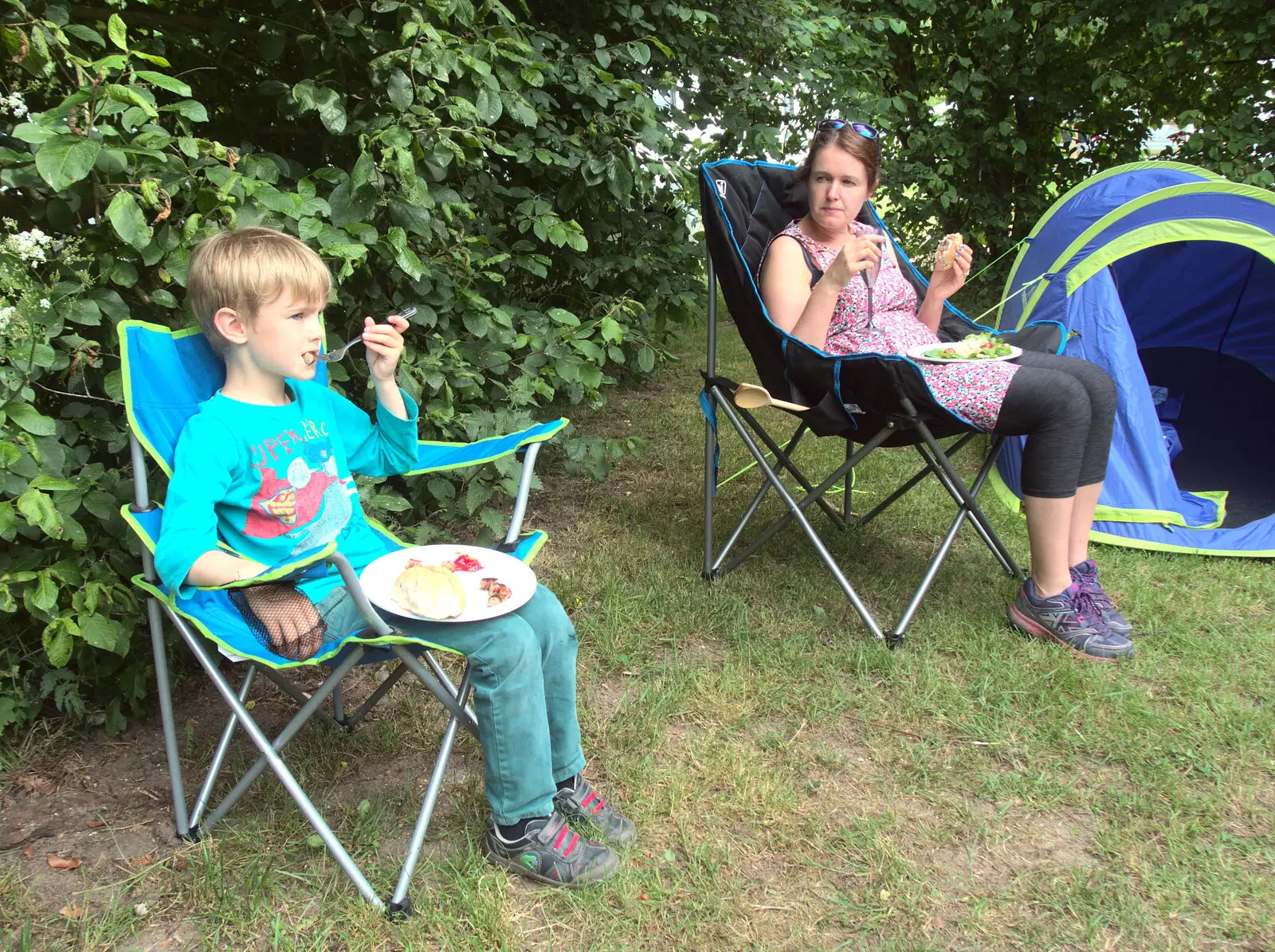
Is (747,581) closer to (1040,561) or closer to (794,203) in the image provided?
(1040,561)

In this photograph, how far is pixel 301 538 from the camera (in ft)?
5.66

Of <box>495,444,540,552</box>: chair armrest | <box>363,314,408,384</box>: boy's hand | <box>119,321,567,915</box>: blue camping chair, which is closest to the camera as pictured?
<box>119,321,567,915</box>: blue camping chair

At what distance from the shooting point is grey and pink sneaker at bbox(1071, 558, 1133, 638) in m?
2.41

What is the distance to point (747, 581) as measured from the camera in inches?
109

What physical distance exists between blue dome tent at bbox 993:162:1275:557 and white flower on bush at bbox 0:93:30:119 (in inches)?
112

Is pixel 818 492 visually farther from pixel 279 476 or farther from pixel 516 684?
pixel 279 476

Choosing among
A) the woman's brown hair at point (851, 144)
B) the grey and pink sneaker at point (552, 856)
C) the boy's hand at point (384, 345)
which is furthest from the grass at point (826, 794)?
the woman's brown hair at point (851, 144)

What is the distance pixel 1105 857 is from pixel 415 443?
1538mm

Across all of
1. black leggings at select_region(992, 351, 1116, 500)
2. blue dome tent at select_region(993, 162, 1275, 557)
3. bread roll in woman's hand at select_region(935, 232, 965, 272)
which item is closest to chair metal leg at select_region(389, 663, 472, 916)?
black leggings at select_region(992, 351, 1116, 500)

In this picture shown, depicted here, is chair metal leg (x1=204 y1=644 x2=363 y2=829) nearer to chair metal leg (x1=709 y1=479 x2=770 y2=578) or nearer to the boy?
the boy

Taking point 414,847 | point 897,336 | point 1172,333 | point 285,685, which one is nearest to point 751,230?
point 897,336

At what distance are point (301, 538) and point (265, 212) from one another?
27.5 inches

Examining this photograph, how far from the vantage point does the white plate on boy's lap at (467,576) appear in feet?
5.10

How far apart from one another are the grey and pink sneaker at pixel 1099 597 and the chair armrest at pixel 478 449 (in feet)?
4.83
